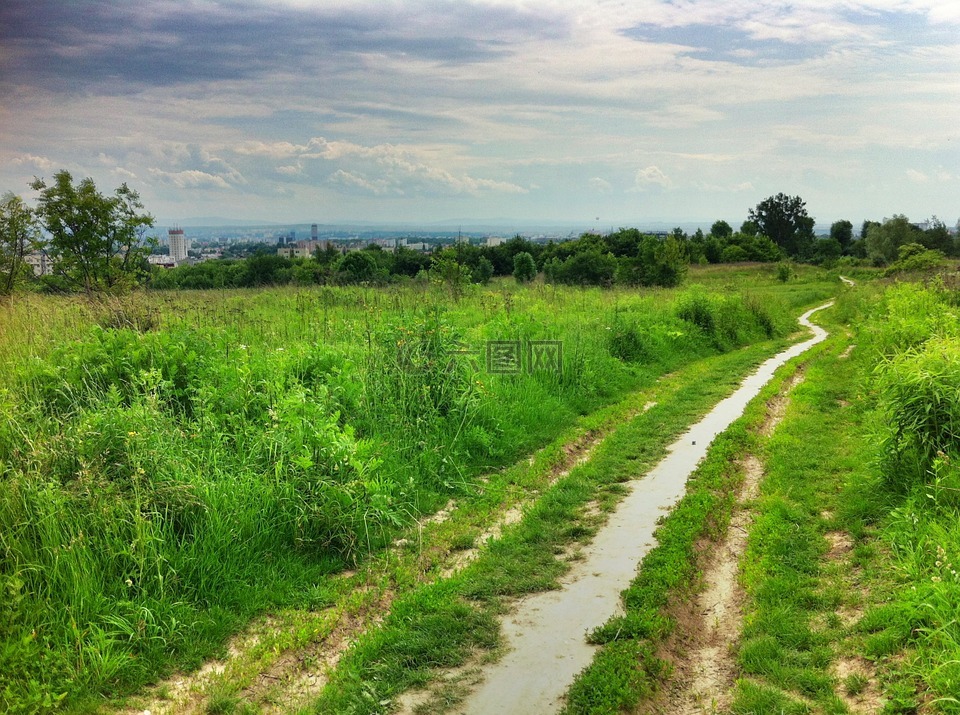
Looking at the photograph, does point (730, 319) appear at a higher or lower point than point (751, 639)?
higher

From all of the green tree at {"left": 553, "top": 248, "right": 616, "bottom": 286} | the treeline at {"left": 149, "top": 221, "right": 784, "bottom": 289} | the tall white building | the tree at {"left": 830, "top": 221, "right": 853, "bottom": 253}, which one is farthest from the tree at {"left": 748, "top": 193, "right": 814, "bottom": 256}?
the tall white building

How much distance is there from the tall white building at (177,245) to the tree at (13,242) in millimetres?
6838

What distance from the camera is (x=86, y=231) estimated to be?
15406 mm

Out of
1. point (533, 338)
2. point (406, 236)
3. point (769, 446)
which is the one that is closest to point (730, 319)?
point (533, 338)

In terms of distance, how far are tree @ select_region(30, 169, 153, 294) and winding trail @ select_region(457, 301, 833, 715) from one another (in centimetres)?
1294

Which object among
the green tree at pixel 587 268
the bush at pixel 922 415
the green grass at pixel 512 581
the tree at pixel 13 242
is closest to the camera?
the green grass at pixel 512 581

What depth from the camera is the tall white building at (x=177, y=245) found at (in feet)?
60.6

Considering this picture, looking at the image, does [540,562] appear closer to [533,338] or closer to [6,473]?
[6,473]

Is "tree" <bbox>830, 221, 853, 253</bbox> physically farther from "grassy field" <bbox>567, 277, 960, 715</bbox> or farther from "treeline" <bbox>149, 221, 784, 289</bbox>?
"grassy field" <bbox>567, 277, 960, 715</bbox>

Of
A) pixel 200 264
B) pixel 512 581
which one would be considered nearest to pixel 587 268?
pixel 200 264

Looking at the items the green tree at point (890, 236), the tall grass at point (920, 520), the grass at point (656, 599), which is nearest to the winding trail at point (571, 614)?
the grass at point (656, 599)

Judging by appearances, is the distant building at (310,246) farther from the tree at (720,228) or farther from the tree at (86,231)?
the tree at (720,228)

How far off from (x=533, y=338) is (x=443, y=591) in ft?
25.0

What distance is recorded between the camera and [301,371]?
7.90 metres
